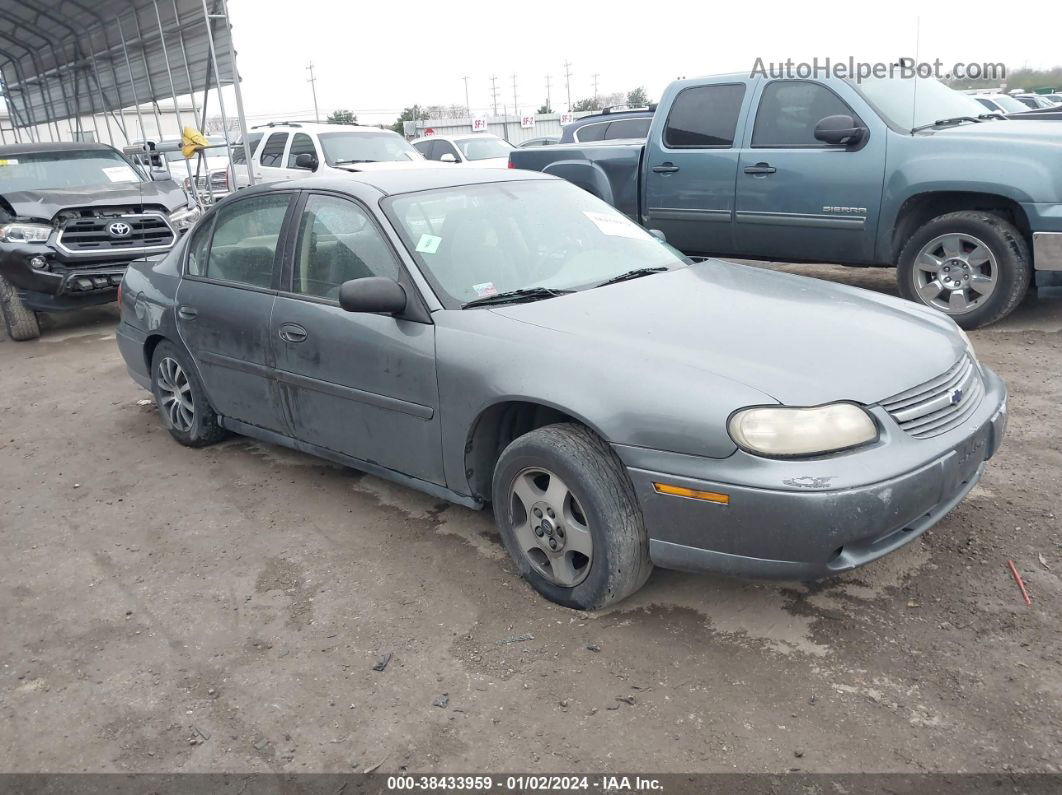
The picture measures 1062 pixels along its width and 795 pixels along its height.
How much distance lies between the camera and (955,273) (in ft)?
20.7

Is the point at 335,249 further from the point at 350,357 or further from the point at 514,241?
the point at 514,241

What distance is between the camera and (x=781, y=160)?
6.89 metres

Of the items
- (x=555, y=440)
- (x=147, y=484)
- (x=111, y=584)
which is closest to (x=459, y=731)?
(x=555, y=440)

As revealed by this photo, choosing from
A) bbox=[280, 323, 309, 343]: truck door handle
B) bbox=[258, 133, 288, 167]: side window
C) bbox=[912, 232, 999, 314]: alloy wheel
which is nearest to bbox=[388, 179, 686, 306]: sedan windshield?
bbox=[280, 323, 309, 343]: truck door handle

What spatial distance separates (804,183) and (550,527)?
4.79 m

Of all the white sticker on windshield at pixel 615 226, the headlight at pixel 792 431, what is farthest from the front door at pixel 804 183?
the headlight at pixel 792 431

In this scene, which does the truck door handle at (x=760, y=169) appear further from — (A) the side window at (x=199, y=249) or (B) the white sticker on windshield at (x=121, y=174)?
(B) the white sticker on windshield at (x=121, y=174)

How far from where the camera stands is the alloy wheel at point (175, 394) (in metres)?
4.93

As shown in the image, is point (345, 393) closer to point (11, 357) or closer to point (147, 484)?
point (147, 484)

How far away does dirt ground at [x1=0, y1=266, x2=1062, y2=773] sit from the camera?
2.45m

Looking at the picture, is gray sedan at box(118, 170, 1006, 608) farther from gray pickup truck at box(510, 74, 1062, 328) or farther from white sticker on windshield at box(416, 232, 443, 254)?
gray pickup truck at box(510, 74, 1062, 328)

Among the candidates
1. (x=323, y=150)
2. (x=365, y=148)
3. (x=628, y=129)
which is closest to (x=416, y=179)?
(x=323, y=150)

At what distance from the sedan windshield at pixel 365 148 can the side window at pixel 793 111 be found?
6.31 m

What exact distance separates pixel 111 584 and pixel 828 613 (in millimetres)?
2845
